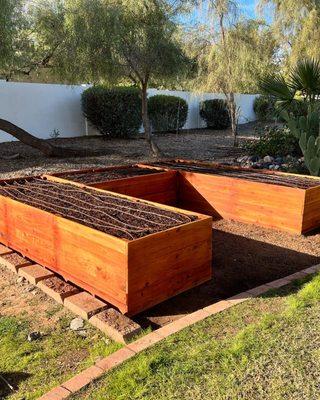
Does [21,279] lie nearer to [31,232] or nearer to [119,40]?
[31,232]

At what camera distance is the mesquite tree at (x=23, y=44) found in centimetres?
895

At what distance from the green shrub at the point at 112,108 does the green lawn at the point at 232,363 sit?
41.7ft

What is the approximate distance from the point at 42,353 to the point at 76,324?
38 centimetres

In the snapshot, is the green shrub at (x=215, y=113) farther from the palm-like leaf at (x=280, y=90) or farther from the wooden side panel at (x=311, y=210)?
the wooden side panel at (x=311, y=210)

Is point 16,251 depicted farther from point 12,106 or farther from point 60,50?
point 12,106

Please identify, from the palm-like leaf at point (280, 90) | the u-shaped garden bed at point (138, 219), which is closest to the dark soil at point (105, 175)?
the u-shaped garden bed at point (138, 219)


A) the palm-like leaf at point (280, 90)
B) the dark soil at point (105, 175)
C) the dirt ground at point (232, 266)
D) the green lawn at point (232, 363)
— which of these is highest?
the palm-like leaf at point (280, 90)

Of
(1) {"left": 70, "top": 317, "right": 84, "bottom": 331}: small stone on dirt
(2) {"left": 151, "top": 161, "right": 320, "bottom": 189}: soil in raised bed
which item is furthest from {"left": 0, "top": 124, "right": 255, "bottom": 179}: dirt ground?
(1) {"left": 70, "top": 317, "right": 84, "bottom": 331}: small stone on dirt

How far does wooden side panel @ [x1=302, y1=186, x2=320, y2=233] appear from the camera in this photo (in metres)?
5.25

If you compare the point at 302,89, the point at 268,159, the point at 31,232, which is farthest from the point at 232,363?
the point at 268,159

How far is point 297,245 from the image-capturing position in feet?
16.3

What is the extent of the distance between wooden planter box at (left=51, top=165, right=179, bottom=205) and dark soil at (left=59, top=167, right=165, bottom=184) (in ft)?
0.11

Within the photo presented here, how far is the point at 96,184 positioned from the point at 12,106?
9275 mm

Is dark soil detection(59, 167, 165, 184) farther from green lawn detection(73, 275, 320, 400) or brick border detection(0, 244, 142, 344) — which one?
green lawn detection(73, 275, 320, 400)
